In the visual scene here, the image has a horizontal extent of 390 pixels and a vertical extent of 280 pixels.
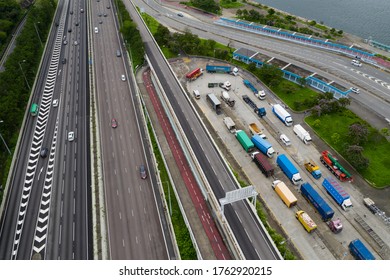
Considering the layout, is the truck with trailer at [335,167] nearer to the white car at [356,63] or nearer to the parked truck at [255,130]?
the parked truck at [255,130]

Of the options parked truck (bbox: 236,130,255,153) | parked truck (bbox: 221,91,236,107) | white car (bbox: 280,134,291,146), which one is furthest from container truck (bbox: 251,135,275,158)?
parked truck (bbox: 221,91,236,107)

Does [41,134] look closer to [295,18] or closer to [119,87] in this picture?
[119,87]

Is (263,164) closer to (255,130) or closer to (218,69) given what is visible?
(255,130)

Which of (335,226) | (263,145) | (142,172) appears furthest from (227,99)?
(335,226)

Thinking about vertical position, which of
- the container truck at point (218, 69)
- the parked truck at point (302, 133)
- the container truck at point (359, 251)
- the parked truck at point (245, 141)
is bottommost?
the container truck at point (359, 251)

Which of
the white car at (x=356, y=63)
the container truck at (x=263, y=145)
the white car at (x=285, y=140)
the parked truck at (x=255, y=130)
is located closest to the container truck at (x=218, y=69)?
the parked truck at (x=255, y=130)
